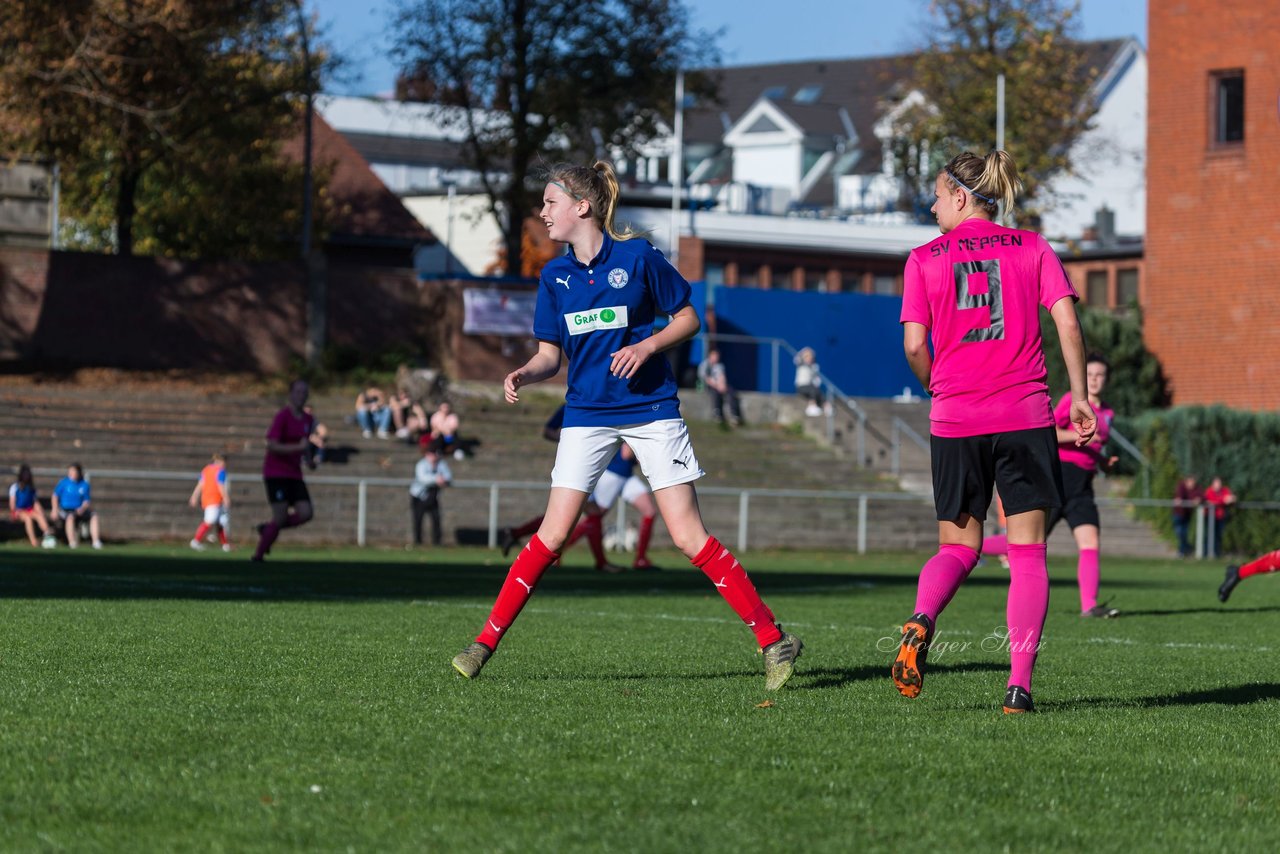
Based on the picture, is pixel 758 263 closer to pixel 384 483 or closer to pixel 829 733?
pixel 384 483

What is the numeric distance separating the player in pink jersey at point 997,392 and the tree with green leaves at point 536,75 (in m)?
37.4

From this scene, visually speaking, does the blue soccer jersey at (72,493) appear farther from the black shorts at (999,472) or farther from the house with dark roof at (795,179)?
the black shorts at (999,472)

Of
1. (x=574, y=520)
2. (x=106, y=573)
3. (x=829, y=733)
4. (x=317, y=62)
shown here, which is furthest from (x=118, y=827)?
(x=317, y=62)

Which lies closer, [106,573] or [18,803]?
[18,803]

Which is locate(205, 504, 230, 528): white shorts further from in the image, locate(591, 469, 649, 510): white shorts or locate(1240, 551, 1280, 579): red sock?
locate(1240, 551, 1280, 579): red sock

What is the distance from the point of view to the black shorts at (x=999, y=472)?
22.0ft

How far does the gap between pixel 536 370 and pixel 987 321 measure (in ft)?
6.04

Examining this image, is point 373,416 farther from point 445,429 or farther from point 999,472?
point 999,472

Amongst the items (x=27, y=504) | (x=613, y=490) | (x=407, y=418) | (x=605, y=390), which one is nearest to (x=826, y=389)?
(x=407, y=418)

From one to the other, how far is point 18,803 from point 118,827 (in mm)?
390

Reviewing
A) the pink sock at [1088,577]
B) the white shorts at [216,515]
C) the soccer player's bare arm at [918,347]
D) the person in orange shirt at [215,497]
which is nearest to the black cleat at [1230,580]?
the pink sock at [1088,577]

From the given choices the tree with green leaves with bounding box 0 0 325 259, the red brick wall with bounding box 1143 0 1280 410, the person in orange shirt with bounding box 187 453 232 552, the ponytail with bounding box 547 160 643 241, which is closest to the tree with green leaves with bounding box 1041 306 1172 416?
the red brick wall with bounding box 1143 0 1280 410

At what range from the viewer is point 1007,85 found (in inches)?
2248

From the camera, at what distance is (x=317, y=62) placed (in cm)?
4019
